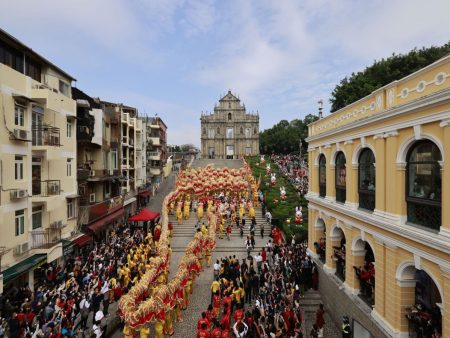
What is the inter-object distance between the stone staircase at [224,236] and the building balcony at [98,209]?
459 cm

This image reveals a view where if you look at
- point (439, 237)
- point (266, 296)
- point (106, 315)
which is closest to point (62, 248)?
point (106, 315)

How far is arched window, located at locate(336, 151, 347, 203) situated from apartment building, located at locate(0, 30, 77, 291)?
13281mm

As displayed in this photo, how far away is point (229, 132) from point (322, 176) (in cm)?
6162

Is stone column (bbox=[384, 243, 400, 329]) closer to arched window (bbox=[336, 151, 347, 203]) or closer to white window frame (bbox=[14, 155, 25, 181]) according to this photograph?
arched window (bbox=[336, 151, 347, 203])

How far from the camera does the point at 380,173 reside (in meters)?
9.87

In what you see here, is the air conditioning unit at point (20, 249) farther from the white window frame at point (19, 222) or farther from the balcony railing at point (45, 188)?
the balcony railing at point (45, 188)

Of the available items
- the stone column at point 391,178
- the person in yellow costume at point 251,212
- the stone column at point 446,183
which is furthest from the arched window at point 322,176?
the person in yellow costume at point 251,212

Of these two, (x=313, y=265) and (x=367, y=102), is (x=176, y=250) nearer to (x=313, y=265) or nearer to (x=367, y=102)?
(x=313, y=265)

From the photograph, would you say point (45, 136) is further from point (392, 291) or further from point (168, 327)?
point (392, 291)

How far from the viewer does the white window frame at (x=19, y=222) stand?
13.8 meters

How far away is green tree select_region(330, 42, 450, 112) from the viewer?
89.1 feet

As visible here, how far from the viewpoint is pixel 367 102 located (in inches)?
431

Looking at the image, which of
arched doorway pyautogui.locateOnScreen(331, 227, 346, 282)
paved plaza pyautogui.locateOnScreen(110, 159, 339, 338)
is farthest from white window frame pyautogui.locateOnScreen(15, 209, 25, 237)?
arched doorway pyautogui.locateOnScreen(331, 227, 346, 282)

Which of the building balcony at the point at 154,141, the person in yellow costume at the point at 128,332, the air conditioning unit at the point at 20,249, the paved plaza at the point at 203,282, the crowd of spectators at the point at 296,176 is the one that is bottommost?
the paved plaza at the point at 203,282
